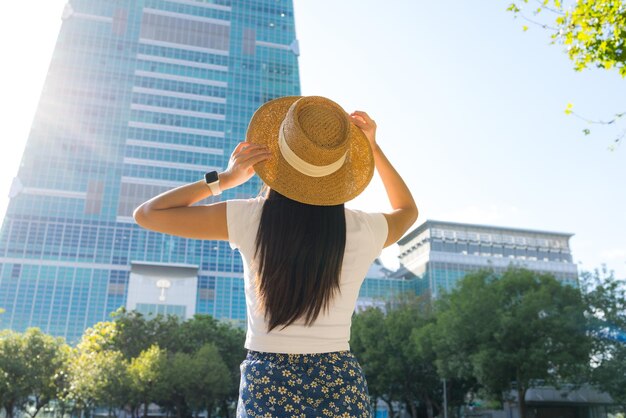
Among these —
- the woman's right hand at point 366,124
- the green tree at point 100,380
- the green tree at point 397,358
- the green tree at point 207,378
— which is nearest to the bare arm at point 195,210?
the woman's right hand at point 366,124

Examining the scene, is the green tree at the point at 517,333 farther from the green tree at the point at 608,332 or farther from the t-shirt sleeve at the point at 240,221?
the t-shirt sleeve at the point at 240,221

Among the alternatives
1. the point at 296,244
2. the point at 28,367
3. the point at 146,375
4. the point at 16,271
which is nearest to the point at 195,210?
the point at 296,244

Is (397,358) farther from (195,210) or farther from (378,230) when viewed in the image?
(195,210)

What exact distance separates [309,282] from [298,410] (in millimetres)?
430

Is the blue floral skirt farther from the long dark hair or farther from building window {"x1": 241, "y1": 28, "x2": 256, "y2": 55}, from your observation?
building window {"x1": 241, "y1": 28, "x2": 256, "y2": 55}

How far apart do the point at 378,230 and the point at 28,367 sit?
3316 centimetres

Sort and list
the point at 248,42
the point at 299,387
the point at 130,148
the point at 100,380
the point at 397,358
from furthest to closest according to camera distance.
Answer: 1. the point at 248,42
2. the point at 130,148
3. the point at 397,358
4. the point at 100,380
5. the point at 299,387

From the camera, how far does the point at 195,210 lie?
195cm

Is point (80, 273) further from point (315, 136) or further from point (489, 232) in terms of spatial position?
point (315, 136)

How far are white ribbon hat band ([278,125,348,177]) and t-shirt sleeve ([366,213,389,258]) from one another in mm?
283

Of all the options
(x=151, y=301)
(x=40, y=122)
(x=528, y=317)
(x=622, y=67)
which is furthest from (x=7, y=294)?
(x=622, y=67)

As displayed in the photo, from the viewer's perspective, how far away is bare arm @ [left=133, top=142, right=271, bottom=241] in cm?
195

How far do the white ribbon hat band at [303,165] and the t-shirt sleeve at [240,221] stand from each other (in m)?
0.23

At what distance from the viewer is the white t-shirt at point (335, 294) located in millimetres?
1859
